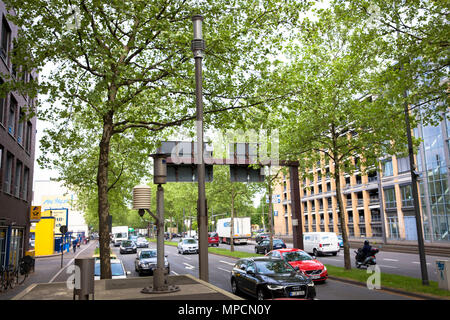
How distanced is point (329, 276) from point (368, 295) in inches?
196

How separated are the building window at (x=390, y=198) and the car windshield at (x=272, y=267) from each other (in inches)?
1606

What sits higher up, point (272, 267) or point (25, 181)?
point (25, 181)

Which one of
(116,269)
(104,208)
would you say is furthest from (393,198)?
(104,208)

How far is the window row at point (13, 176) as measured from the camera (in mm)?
19156

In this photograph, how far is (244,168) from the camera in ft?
84.9

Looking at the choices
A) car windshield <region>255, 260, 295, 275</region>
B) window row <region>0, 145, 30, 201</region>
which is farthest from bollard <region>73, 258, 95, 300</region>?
window row <region>0, 145, 30, 201</region>

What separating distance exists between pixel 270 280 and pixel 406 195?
40.7 meters

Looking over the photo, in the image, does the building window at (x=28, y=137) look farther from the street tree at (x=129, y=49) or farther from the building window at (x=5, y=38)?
the street tree at (x=129, y=49)

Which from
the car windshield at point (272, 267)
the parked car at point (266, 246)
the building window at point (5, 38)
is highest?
the building window at point (5, 38)

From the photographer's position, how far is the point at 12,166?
21.1 m

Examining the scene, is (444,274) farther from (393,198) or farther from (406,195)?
(393,198)

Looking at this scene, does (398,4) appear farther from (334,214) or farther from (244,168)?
(334,214)

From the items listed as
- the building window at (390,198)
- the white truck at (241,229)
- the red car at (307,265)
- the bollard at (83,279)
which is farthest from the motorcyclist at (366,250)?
the white truck at (241,229)

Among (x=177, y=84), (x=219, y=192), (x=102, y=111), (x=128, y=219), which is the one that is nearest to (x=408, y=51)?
(x=177, y=84)
